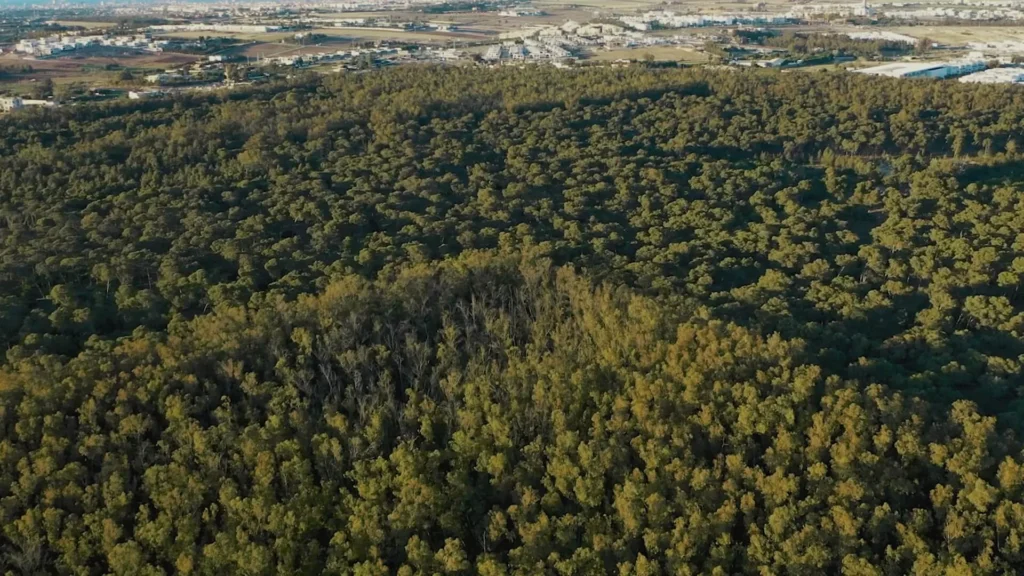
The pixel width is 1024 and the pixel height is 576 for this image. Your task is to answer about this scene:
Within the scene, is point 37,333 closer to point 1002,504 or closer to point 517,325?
point 517,325

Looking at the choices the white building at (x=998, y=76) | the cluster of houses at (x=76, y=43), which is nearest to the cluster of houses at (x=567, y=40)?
the white building at (x=998, y=76)

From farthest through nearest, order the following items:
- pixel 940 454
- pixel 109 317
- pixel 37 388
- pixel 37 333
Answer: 1. pixel 109 317
2. pixel 37 333
3. pixel 37 388
4. pixel 940 454

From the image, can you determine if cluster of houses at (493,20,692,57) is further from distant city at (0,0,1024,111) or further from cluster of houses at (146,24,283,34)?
cluster of houses at (146,24,283,34)

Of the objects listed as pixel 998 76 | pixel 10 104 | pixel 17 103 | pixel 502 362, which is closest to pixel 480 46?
pixel 17 103

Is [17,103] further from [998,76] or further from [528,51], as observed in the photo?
[998,76]

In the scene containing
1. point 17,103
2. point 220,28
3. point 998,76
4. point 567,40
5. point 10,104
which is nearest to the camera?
point 10,104

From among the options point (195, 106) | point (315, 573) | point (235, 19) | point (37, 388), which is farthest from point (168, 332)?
point (235, 19)
